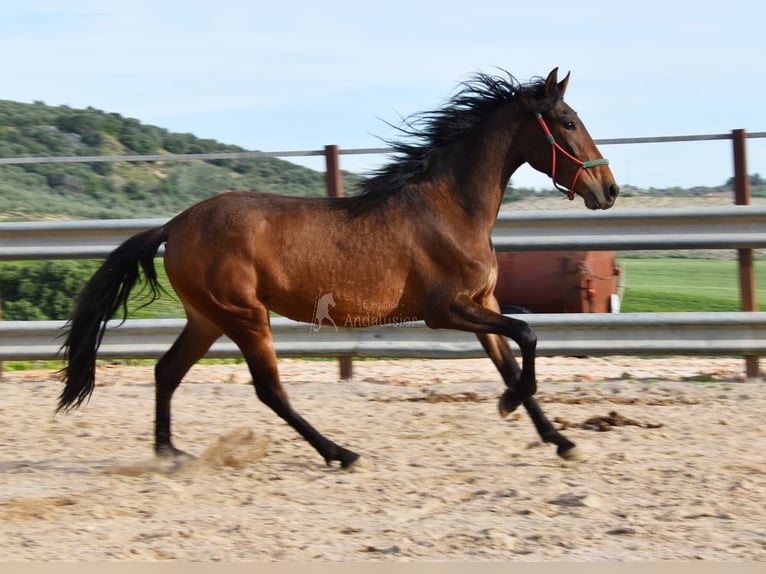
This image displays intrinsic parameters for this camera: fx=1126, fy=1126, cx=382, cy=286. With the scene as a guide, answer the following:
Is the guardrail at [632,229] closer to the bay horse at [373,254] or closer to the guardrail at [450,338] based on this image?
the guardrail at [450,338]

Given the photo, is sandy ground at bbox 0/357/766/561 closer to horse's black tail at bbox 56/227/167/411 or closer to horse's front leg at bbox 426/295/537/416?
horse's front leg at bbox 426/295/537/416

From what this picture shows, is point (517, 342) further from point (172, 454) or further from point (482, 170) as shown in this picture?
point (172, 454)

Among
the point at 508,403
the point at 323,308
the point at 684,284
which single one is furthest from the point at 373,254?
the point at 684,284

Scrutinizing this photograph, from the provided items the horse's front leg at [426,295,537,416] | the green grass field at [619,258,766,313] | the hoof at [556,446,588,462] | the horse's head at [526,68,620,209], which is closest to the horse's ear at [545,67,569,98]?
the horse's head at [526,68,620,209]

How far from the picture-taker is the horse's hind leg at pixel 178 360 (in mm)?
6129

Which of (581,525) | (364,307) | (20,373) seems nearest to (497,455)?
(364,307)

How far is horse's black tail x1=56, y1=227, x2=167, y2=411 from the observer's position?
611 cm

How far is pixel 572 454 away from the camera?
5.70 meters

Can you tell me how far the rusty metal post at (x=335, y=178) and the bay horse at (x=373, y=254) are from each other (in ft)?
5.66

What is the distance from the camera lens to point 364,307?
5.95m

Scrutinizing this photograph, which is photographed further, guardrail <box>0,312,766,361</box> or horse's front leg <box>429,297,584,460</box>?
guardrail <box>0,312,766,361</box>

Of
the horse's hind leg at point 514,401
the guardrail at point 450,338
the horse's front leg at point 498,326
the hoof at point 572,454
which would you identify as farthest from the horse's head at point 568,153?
the guardrail at point 450,338

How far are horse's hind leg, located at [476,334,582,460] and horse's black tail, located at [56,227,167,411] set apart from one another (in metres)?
1.89

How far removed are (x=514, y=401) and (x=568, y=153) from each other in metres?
1.35
